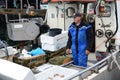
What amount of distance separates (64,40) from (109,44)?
1.30 m

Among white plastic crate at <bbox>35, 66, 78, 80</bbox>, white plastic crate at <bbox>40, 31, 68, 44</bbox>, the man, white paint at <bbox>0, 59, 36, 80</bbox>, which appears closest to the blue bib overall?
the man

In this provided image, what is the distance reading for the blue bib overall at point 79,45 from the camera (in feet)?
14.3

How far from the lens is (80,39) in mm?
4395

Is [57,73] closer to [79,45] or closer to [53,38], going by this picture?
[79,45]

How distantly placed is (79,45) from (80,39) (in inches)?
5.3

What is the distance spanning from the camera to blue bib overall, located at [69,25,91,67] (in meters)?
4.36

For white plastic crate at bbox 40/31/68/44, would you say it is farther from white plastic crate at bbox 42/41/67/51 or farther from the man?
the man

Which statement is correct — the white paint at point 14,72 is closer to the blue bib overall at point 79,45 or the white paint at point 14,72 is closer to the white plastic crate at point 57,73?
the white plastic crate at point 57,73

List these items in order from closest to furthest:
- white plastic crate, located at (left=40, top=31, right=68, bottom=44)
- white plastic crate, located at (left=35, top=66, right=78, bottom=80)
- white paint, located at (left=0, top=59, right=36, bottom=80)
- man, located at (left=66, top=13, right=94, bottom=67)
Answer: white paint, located at (left=0, top=59, right=36, bottom=80), white plastic crate, located at (left=35, top=66, right=78, bottom=80), man, located at (left=66, top=13, right=94, bottom=67), white plastic crate, located at (left=40, top=31, right=68, bottom=44)

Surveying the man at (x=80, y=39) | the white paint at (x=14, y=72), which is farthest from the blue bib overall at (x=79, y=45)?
the white paint at (x=14, y=72)

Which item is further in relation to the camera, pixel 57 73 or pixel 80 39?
pixel 80 39

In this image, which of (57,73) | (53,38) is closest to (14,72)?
(57,73)

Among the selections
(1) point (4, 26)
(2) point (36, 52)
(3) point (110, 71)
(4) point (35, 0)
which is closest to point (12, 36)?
(1) point (4, 26)

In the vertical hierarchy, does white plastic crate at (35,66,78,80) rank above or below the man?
below
